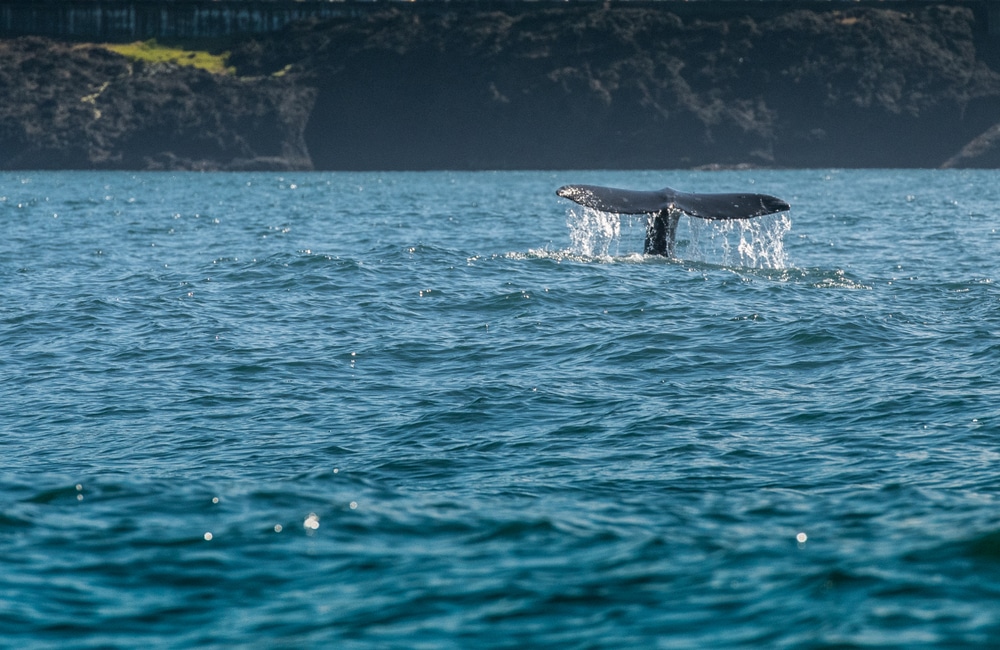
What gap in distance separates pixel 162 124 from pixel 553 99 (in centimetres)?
4084

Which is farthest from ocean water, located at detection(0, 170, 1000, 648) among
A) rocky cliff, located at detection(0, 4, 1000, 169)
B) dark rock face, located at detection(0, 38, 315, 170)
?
dark rock face, located at detection(0, 38, 315, 170)

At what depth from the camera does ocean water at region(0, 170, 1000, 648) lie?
707 centimetres

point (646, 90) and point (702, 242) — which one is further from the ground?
point (646, 90)

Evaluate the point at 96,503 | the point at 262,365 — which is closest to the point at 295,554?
the point at 96,503

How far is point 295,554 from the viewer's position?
317 inches

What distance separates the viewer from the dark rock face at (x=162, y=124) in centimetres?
12625

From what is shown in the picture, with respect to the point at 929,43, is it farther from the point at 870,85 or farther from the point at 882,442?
the point at 882,442

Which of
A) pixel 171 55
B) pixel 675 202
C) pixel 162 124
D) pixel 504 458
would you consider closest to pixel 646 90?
pixel 162 124

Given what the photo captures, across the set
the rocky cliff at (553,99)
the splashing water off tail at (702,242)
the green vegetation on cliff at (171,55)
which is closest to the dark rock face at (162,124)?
the rocky cliff at (553,99)

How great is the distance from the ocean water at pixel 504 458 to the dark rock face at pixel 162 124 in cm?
10374

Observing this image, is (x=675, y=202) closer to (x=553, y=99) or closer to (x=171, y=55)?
(x=553, y=99)

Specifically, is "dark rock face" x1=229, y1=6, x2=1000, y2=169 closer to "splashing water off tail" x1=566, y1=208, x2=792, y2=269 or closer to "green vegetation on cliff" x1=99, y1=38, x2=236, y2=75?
"green vegetation on cliff" x1=99, y1=38, x2=236, y2=75

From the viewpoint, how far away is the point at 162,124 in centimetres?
Result: 12700

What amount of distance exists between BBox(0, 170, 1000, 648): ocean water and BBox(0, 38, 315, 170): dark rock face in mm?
103736
